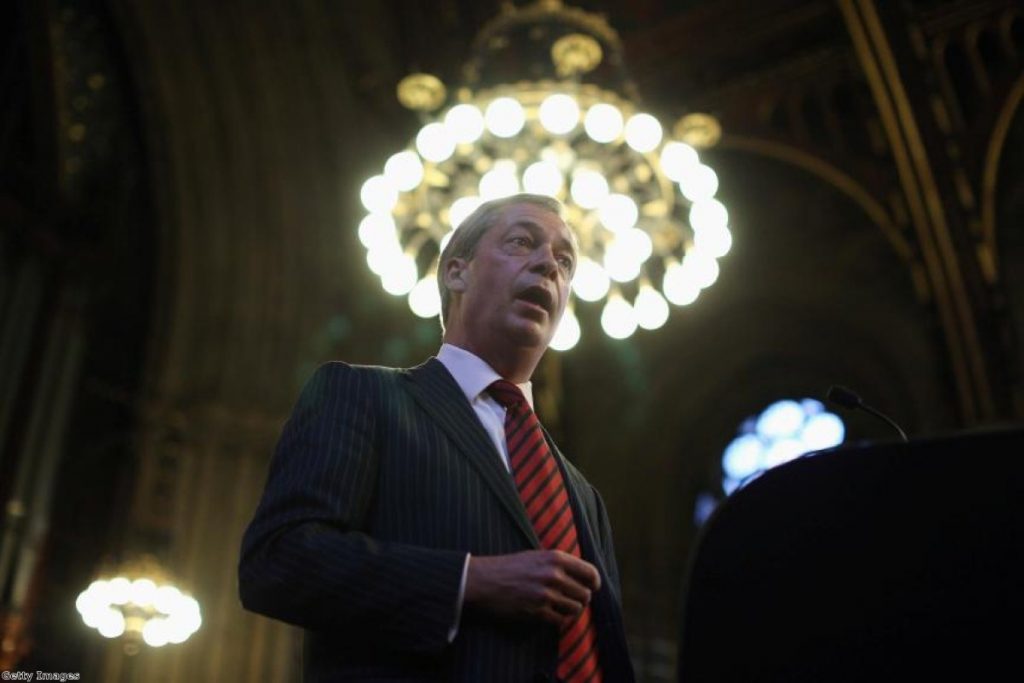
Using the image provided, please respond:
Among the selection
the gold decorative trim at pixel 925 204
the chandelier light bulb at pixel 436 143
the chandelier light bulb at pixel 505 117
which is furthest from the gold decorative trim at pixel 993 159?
the chandelier light bulb at pixel 436 143

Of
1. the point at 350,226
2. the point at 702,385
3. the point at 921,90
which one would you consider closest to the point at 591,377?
the point at 702,385

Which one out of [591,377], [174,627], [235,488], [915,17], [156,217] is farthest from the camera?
[591,377]

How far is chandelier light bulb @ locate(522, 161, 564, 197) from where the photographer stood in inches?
234

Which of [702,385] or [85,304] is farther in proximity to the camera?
[702,385]

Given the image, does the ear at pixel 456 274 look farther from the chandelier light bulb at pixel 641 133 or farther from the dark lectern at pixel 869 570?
the chandelier light bulb at pixel 641 133

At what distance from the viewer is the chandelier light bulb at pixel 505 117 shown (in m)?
6.08

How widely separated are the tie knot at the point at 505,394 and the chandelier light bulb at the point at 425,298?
422cm

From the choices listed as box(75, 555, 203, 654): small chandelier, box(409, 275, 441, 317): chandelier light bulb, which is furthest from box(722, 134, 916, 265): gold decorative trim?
box(75, 555, 203, 654): small chandelier

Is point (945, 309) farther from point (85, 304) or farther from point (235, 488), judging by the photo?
point (85, 304)

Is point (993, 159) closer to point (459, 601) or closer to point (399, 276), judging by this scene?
point (399, 276)

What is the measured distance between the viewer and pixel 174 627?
638 centimetres

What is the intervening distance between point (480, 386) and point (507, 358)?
0.29ft

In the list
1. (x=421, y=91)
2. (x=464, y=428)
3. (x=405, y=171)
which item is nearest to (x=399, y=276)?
(x=405, y=171)

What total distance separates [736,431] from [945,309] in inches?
148
